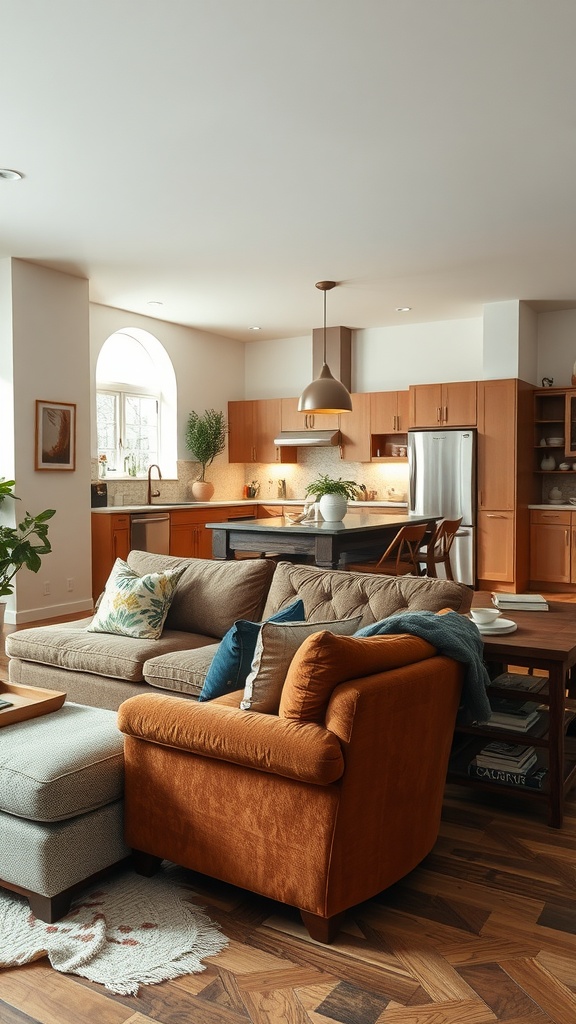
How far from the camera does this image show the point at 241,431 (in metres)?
9.99

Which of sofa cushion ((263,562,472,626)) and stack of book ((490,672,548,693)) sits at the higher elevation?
sofa cushion ((263,562,472,626))

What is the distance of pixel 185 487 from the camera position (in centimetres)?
938

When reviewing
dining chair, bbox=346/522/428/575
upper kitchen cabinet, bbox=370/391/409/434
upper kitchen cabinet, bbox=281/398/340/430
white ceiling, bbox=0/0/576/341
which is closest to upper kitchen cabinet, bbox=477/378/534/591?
upper kitchen cabinet, bbox=370/391/409/434

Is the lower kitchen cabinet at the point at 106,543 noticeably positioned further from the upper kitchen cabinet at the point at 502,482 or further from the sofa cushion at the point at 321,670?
the sofa cushion at the point at 321,670

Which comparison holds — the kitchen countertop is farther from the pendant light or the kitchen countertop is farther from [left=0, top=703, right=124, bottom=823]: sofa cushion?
[left=0, top=703, right=124, bottom=823]: sofa cushion

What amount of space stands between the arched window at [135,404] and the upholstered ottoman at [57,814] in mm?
6175

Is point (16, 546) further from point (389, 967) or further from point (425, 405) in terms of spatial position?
point (425, 405)

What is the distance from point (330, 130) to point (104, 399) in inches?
195

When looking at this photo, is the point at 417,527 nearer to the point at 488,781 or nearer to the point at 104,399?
the point at 488,781

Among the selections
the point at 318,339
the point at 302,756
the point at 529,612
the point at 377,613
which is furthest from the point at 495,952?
the point at 318,339

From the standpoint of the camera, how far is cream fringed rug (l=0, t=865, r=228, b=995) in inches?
79.9

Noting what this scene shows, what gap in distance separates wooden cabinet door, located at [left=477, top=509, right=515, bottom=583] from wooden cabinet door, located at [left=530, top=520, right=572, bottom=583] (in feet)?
1.61

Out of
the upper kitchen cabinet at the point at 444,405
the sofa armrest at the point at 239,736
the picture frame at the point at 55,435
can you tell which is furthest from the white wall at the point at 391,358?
the sofa armrest at the point at 239,736

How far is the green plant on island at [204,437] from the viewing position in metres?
9.23
